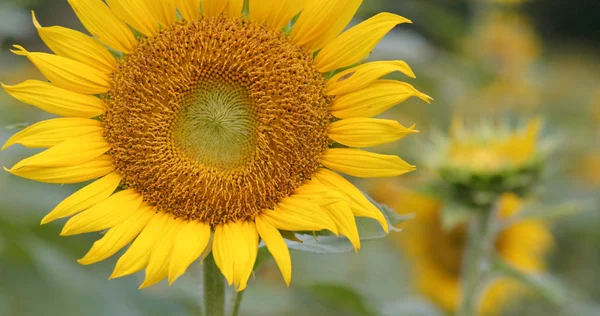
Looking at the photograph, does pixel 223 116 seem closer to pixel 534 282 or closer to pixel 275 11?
pixel 275 11

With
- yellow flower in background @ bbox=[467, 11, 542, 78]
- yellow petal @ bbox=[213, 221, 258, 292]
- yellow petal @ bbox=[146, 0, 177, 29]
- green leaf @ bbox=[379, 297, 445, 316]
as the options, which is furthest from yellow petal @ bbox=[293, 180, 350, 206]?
yellow flower in background @ bbox=[467, 11, 542, 78]

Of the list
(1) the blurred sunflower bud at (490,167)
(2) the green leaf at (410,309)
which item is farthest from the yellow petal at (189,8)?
(1) the blurred sunflower bud at (490,167)

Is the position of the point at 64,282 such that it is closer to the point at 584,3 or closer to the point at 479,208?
the point at 479,208

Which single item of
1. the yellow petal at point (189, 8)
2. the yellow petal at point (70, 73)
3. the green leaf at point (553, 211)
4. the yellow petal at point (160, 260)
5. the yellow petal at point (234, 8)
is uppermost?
the yellow petal at point (234, 8)

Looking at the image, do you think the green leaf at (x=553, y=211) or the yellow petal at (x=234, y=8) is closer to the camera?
the yellow petal at (x=234, y=8)

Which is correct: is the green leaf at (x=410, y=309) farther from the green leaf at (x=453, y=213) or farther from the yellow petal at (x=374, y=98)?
the yellow petal at (x=374, y=98)

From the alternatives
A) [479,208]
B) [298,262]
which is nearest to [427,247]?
[298,262]
